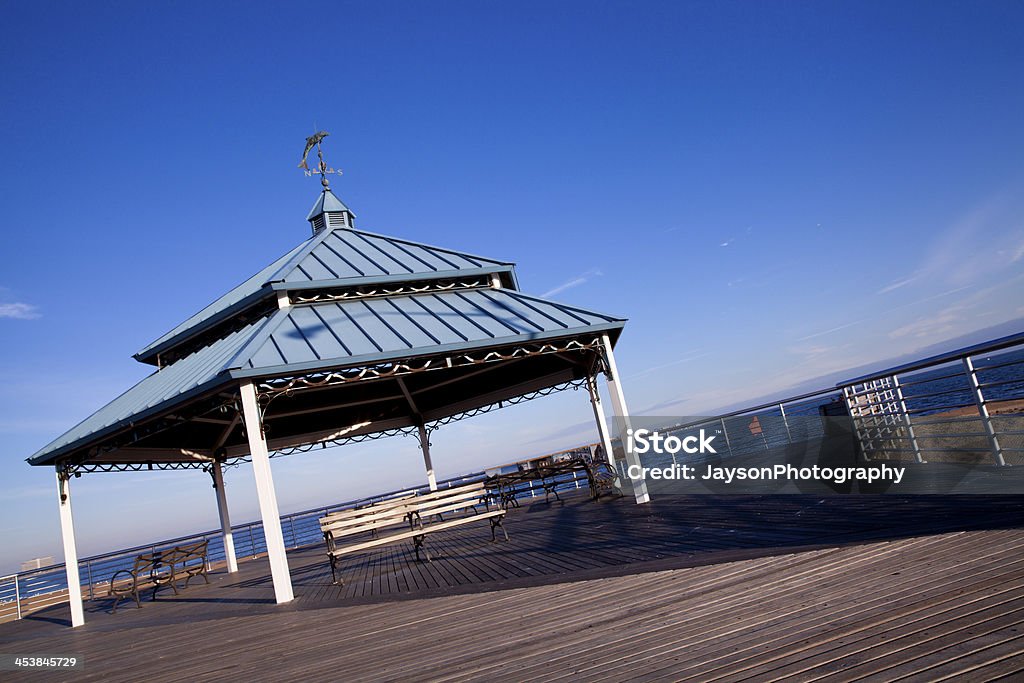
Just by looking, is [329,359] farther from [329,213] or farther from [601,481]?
[329,213]

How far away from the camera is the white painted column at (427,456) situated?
53.6ft

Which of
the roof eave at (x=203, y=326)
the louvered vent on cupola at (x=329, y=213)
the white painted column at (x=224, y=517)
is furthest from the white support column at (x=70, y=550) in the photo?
the louvered vent on cupola at (x=329, y=213)

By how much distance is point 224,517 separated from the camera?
1520cm

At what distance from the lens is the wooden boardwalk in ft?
10.2

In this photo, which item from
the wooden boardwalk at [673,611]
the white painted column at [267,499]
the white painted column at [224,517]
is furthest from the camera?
the white painted column at [224,517]

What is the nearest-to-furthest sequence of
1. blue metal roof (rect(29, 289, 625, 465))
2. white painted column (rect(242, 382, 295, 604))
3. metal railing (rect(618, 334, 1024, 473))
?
metal railing (rect(618, 334, 1024, 473)), white painted column (rect(242, 382, 295, 604)), blue metal roof (rect(29, 289, 625, 465))

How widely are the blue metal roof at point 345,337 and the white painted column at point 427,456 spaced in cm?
586

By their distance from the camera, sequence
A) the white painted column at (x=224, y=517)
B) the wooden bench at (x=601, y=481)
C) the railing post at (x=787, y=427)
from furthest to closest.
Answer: the white painted column at (x=224, y=517) < the wooden bench at (x=601, y=481) < the railing post at (x=787, y=427)

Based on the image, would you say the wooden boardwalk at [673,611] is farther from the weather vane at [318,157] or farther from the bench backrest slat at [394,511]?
the weather vane at [318,157]

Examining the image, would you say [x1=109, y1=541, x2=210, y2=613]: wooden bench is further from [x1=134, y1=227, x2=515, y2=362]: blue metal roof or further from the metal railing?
the metal railing

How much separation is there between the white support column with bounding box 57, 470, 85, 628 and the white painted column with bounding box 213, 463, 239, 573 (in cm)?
452

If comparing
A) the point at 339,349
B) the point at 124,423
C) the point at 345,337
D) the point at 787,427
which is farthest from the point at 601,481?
the point at 124,423

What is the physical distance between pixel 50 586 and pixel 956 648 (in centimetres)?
1644

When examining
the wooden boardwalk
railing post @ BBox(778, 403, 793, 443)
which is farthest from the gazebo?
railing post @ BBox(778, 403, 793, 443)
